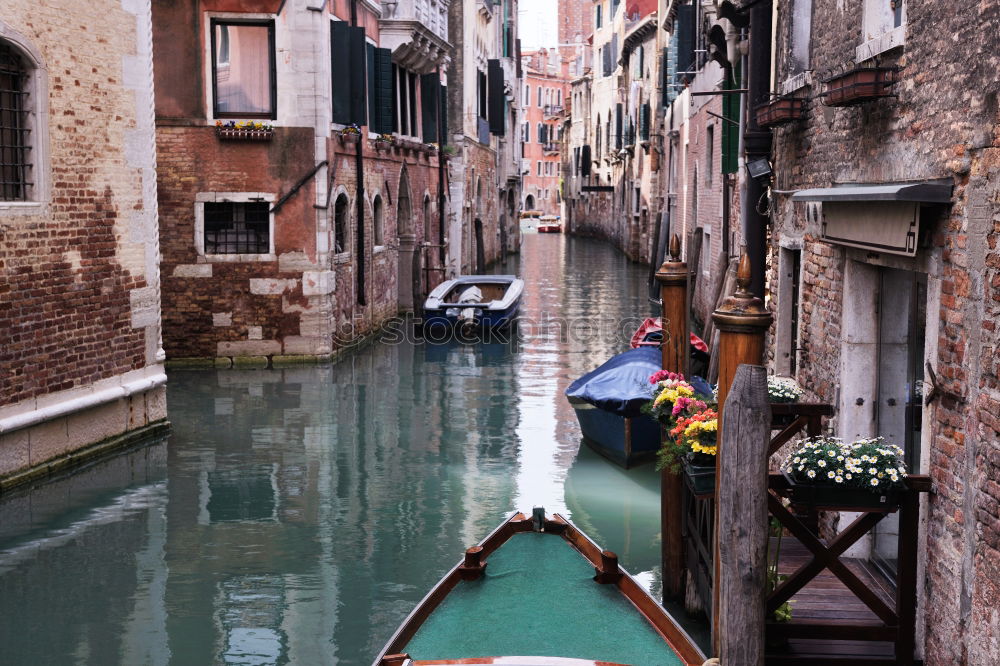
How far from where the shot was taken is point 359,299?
1770 centimetres

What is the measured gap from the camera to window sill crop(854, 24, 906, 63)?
5.44 meters

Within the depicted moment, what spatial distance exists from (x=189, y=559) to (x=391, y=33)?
1302cm

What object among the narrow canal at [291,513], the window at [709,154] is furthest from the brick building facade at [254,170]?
the window at [709,154]

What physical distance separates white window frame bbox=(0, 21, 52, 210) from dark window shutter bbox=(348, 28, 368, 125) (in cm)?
700

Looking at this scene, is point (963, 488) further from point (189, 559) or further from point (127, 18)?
point (127, 18)

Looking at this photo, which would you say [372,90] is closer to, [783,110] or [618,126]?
[783,110]

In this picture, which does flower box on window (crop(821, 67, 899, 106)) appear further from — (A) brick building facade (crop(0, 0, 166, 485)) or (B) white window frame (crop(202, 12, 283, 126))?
(B) white window frame (crop(202, 12, 283, 126))

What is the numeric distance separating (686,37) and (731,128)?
601 centimetres

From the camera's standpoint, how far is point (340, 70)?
52.3 ft

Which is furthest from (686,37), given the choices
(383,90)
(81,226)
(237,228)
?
(81,226)

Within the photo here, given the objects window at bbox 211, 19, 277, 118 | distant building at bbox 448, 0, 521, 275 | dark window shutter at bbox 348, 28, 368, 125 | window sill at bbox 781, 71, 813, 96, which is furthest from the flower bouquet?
distant building at bbox 448, 0, 521, 275

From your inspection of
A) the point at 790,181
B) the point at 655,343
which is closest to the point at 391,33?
the point at 655,343

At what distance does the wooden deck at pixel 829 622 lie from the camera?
510 cm

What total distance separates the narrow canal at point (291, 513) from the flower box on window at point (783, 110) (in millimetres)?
3054
